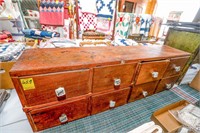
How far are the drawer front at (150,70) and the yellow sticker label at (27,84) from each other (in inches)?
29.0

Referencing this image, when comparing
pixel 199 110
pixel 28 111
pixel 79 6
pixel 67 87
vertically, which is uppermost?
pixel 79 6

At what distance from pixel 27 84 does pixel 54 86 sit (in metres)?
0.13

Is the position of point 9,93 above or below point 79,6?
below

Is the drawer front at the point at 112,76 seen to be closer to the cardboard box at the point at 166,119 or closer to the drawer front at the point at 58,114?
the drawer front at the point at 58,114

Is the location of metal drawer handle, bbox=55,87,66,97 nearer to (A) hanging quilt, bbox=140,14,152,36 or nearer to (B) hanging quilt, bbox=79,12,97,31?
(B) hanging quilt, bbox=79,12,97,31

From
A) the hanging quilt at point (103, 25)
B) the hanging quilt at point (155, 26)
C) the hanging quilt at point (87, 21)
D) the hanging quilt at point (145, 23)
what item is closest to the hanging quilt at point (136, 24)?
the hanging quilt at point (145, 23)

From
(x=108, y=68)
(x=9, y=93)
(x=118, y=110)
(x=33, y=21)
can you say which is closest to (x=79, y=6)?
(x=33, y=21)

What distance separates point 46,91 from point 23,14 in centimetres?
162

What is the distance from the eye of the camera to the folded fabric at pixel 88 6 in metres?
1.59

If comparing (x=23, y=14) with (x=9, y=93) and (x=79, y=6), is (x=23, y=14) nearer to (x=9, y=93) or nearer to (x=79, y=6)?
(x=79, y=6)

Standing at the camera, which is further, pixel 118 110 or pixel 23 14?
pixel 23 14

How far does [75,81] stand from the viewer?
A: 25.3 inches

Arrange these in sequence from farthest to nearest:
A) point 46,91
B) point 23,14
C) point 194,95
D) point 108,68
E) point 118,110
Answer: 1. point 23,14
2. point 194,95
3. point 118,110
4. point 108,68
5. point 46,91

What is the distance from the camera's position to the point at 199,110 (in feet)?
2.73
